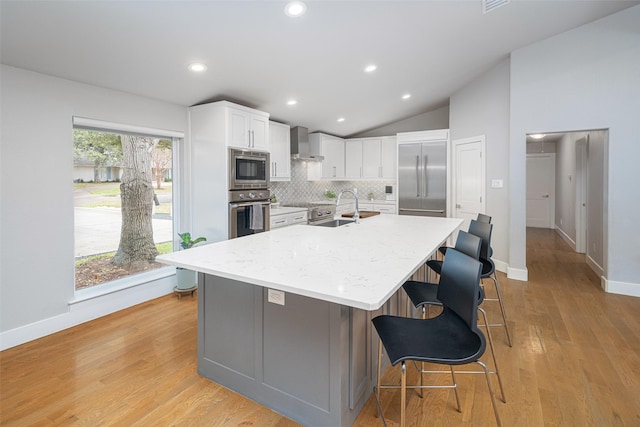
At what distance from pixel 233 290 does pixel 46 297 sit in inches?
81.5

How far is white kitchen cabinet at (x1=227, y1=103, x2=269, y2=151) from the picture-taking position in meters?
3.77

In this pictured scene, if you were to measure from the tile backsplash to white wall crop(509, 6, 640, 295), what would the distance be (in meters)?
3.32

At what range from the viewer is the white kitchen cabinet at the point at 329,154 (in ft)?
20.7

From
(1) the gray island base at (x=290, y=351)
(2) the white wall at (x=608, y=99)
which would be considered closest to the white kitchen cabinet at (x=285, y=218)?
(1) the gray island base at (x=290, y=351)

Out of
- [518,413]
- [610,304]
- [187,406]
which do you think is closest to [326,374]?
[187,406]

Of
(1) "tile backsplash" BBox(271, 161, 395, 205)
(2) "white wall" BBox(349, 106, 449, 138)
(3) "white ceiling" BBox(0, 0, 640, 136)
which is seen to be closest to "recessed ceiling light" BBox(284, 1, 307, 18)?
(3) "white ceiling" BBox(0, 0, 640, 136)

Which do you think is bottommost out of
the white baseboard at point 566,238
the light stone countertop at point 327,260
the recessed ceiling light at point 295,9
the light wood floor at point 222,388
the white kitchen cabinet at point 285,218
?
the light wood floor at point 222,388

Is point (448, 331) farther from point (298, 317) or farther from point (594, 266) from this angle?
point (594, 266)

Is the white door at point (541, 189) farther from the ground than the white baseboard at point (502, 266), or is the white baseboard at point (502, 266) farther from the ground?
the white door at point (541, 189)

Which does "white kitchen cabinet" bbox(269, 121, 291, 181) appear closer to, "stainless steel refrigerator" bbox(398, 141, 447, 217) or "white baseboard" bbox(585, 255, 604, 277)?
"stainless steel refrigerator" bbox(398, 141, 447, 217)

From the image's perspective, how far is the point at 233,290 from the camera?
1.95 metres

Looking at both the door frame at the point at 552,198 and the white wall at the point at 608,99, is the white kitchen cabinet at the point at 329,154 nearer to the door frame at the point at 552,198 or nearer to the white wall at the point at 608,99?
the white wall at the point at 608,99

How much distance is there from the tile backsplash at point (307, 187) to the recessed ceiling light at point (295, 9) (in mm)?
3357

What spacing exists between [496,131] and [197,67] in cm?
407
